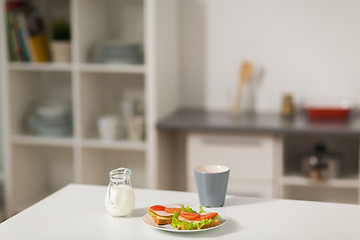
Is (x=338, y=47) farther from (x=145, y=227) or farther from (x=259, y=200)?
(x=145, y=227)

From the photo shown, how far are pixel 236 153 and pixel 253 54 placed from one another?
0.72m

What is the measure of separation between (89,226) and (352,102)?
2202mm

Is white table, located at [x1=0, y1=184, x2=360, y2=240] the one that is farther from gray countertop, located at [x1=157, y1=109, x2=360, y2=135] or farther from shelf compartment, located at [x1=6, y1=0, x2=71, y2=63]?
shelf compartment, located at [x1=6, y1=0, x2=71, y2=63]

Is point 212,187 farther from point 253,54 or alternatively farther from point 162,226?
point 253,54

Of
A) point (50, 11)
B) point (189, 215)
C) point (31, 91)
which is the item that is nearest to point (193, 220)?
point (189, 215)

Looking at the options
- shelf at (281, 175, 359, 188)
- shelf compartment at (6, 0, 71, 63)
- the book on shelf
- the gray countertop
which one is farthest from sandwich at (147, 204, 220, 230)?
shelf compartment at (6, 0, 71, 63)

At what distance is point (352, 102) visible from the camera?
122 inches

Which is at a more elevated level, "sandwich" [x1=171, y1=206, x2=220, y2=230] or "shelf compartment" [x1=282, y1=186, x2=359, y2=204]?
"sandwich" [x1=171, y1=206, x2=220, y2=230]

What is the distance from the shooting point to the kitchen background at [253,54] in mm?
3064

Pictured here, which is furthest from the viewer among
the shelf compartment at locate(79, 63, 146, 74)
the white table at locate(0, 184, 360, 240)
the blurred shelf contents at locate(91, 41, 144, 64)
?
the blurred shelf contents at locate(91, 41, 144, 64)

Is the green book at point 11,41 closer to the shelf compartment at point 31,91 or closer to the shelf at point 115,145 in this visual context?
the shelf compartment at point 31,91

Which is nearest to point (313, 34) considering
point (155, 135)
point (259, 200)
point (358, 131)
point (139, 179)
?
point (358, 131)

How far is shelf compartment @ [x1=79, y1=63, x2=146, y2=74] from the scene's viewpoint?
288 cm

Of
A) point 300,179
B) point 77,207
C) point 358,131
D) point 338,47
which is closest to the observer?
point 77,207
